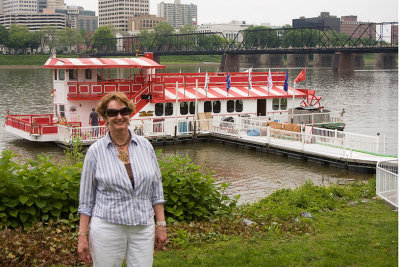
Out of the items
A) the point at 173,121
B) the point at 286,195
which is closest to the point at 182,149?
the point at 173,121

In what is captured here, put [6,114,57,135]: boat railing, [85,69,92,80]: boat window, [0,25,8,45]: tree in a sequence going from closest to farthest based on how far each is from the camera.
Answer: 1. [6,114,57,135]: boat railing
2. [85,69,92,80]: boat window
3. [0,25,8,45]: tree

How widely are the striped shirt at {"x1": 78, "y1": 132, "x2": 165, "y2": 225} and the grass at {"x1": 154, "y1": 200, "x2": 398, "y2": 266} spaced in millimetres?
2897

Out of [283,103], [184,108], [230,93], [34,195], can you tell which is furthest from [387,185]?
[283,103]

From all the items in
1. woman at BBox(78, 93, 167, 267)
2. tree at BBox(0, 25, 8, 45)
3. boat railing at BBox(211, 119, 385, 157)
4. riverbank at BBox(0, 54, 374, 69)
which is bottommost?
boat railing at BBox(211, 119, 385, 157)

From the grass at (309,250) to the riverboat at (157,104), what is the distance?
58.1 ft

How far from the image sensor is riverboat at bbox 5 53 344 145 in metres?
30.2

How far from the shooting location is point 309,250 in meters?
9.77

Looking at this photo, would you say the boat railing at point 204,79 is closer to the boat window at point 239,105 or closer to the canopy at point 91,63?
the canopy at point 91,63

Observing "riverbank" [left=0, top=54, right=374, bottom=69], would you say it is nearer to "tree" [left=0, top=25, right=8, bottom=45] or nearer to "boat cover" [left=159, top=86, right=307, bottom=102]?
"tree" [left=0, top=25, right=8, bottom=45]

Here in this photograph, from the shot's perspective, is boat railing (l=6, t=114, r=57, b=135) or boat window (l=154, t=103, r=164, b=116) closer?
boat railing (l=6, t=114, r=57, b=135)

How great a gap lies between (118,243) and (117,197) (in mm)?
458

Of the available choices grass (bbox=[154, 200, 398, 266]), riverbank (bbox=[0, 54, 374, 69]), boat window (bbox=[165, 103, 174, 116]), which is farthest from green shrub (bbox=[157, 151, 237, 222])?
riverbank (bbox=[0, 54, 374, 69])

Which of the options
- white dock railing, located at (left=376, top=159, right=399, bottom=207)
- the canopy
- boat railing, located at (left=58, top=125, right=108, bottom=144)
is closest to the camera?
white dock railing, located at (left=376, top=159, right=399, bottom=207)

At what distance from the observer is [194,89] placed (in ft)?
112
